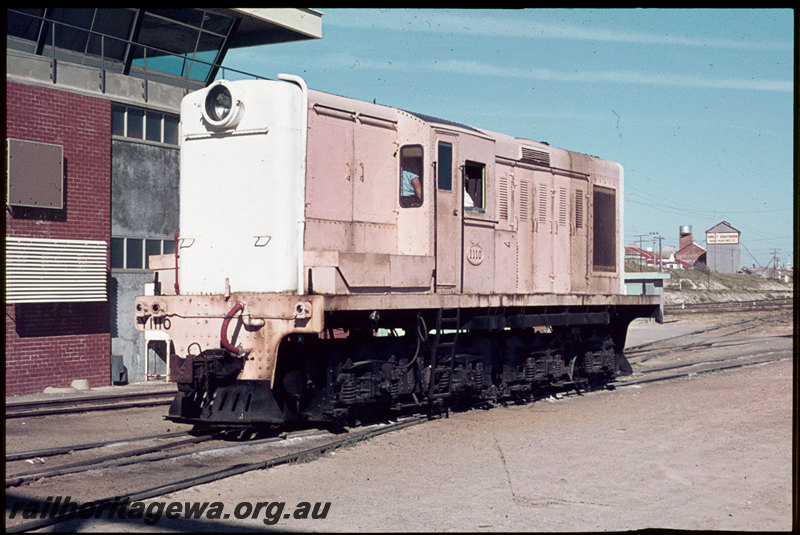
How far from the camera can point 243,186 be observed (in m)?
9.74

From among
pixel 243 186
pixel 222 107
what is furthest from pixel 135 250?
pixel 243 186

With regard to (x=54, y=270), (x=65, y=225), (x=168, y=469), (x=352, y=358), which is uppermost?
(x=65, y=225)

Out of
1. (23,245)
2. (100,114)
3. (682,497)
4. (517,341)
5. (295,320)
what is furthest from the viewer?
(100,114)

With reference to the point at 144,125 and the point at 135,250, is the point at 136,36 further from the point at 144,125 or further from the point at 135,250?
the point at 135,250

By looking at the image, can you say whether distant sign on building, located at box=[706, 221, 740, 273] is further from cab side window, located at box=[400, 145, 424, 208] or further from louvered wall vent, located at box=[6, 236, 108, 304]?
cab side window, located at box=[400, 145, 424, 208]

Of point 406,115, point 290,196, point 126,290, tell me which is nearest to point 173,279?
point 290,196

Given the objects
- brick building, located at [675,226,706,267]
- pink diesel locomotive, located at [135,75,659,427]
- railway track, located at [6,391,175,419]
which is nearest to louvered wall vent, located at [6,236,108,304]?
railway track, located at [6,391,175,419]

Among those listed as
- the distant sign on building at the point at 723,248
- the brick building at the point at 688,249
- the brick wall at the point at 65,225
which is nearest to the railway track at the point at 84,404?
the brick wall at the point at 65,225

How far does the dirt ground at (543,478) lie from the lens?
20.2 ft

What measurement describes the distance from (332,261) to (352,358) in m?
1.37

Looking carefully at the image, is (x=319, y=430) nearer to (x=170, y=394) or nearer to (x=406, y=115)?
(x=406, y=115)

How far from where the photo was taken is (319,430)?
10.2 m

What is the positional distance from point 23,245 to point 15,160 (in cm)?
163

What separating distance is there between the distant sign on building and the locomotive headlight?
368 feet
